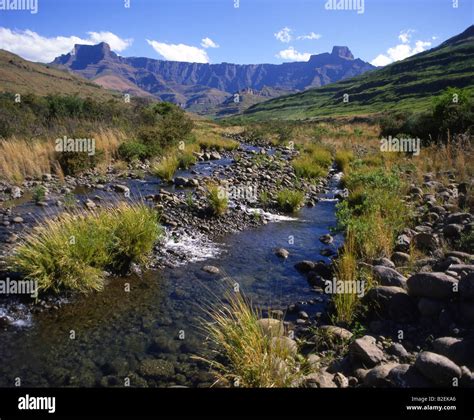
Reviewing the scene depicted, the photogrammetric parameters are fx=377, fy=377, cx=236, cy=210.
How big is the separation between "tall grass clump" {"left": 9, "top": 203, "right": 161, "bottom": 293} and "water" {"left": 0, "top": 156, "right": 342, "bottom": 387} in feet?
1.12

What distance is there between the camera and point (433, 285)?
4676 mm

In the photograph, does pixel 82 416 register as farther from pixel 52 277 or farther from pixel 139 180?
pixel 139 180

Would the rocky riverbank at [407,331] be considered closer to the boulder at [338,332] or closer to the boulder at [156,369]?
the boulder at [338,332]

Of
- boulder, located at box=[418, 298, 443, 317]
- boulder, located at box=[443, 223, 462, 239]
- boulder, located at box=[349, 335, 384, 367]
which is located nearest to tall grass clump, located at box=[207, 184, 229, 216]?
boulder, located at box=[443, 223, 462, 239]

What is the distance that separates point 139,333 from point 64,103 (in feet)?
80.4

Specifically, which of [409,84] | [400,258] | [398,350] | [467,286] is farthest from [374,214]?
[409,84]

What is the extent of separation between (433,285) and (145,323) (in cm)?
385

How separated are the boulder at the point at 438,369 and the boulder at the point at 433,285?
145 centimetres

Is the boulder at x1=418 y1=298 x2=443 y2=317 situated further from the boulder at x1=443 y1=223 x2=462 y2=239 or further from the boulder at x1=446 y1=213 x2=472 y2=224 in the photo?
the boulder at x1=446 y1=213 x2=472 y2=224

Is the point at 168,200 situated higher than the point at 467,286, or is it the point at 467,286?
the point at 168,200

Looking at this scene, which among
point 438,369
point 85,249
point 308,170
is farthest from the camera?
point 308,170

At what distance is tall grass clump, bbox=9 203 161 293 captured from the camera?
5.58 metres

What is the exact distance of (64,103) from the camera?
83.6 feet

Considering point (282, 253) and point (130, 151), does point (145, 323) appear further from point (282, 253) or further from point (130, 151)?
point (130, 151)
